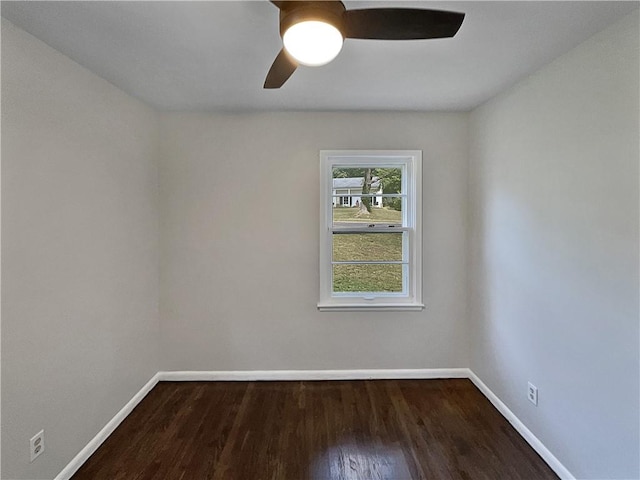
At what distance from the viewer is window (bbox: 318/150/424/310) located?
334 centimetres

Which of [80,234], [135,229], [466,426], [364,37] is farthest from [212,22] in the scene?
[466,426]

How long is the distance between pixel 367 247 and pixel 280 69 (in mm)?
2023

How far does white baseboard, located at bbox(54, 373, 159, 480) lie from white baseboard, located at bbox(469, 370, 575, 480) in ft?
9.31

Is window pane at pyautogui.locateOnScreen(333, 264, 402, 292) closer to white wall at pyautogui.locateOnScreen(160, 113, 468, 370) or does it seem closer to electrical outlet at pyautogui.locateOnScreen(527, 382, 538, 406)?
white wall at pyautogui.locateOnScreen(160, 113, 468, 370)

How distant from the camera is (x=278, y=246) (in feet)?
10.9

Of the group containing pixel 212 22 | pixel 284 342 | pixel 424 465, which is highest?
pixel 212 22

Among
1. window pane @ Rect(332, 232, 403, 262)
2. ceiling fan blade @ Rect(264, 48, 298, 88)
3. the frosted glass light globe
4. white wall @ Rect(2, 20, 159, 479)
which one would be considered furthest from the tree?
the frosted glass light globe

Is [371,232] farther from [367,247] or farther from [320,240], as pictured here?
[320,240]

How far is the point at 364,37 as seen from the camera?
148 cm

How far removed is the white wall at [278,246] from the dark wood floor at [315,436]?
1.00 ft

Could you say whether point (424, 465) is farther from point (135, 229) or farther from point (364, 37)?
point (135, 229)

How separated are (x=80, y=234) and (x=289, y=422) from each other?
74.9 inches

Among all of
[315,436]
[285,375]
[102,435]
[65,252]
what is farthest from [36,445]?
[285,375]

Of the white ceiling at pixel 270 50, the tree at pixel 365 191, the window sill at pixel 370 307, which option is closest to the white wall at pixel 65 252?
the white ceiling at pixel 270 50
